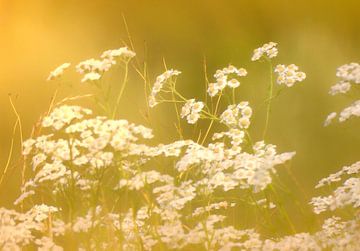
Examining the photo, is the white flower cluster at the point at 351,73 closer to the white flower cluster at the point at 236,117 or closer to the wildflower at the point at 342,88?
the wildflower at the point at 342,88

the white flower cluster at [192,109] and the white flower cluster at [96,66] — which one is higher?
the white flower cluster at [96,66]

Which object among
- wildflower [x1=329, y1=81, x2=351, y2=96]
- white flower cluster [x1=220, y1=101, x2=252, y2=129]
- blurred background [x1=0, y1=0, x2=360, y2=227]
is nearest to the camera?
wildflower [x1=329, y1=81, x2=351, y2=96]

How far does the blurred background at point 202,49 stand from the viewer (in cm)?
282

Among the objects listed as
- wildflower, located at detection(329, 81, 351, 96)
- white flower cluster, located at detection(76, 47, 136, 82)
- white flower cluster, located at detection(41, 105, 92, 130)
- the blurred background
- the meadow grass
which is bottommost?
the meadow grass

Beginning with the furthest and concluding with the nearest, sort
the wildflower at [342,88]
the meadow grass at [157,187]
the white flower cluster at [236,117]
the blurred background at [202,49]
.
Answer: the blurred background at [202,49]
the white flower cluster at [236,117]
the wildflower at [342,88]
the meadow grass at [157,187]

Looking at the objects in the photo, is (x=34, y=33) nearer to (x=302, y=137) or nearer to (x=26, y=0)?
(x=26, y=0)

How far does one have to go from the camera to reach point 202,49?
118 inches

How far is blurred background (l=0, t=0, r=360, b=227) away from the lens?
2820 millimetres

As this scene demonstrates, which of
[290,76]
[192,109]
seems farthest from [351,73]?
[192,109]

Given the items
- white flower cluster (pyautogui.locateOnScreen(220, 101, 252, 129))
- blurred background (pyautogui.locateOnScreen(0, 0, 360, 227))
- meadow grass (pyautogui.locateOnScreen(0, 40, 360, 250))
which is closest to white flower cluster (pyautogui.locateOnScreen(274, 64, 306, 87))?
meadow grass (pyautogui.locateOnScreen(0, 40, 360, 250))

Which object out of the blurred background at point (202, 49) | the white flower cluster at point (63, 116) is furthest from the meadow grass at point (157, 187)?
the blurred background at point (202, 49)

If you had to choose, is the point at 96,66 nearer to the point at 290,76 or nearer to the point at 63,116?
the point at 63,116

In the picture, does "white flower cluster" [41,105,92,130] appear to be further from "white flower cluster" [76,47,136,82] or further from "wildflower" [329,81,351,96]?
"wildflower" [329,81,351,96]

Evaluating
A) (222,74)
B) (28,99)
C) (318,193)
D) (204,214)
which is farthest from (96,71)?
(318,193)
